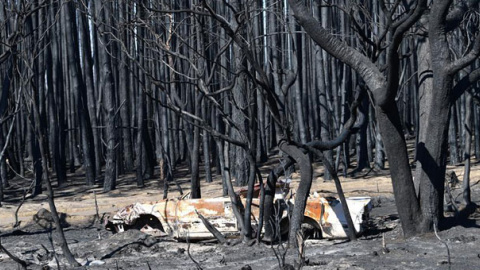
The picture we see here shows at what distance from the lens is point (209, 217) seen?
13883 millimetres

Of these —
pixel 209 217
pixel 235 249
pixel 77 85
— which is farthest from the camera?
pixel 77 85

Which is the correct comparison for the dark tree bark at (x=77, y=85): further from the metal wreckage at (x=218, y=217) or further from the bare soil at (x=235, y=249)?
the metal wreckage at (x=218, y=217)

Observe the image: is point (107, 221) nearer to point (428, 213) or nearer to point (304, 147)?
point (304, 147)

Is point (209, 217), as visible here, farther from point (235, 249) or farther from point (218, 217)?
point (235, 249)

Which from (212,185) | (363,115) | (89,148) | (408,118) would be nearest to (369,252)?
(363,115)

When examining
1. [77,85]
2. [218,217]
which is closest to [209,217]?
[218,217]

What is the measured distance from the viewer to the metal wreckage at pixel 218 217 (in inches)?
522

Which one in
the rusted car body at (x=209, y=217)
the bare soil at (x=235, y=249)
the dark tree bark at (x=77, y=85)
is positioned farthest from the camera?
the dark tree bark at (x=77, y=85)

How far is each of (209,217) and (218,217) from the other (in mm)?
161

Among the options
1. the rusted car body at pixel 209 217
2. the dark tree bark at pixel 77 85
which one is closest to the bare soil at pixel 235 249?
the rusted car body at pixel 209 217

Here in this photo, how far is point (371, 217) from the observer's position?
52.6ft

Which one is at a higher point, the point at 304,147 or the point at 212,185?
the point at 304,147

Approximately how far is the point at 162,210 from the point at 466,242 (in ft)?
17.9

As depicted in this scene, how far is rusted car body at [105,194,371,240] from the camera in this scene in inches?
522
